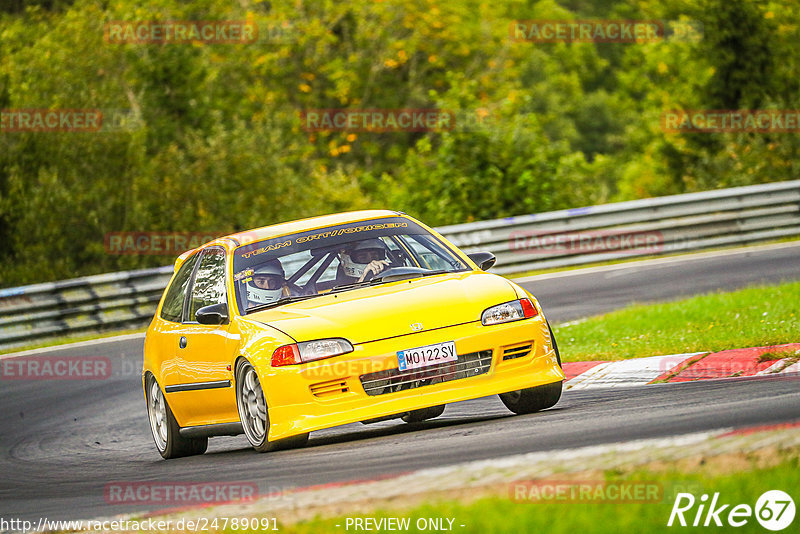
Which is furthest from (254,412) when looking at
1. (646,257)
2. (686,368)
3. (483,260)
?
(646,257)

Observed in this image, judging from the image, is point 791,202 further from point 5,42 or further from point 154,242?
point 5,42

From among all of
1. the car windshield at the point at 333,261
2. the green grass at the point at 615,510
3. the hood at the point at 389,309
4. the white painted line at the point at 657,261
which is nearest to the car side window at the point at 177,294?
the car windshield at the point at 333,261

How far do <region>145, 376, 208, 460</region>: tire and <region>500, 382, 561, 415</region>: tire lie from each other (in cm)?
251

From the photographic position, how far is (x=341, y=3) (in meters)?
40.4

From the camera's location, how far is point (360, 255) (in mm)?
8875

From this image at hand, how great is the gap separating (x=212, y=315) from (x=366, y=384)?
55.0 inches

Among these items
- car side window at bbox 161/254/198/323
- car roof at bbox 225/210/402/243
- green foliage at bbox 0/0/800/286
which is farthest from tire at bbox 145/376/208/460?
green foliage at bbox 0/0/800/286

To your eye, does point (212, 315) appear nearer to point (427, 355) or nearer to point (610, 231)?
point (427, 355)

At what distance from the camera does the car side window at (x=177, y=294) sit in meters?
9.53

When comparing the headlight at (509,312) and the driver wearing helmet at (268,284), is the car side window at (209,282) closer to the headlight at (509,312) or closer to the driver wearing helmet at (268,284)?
the driver wearing helmet at (268,284)

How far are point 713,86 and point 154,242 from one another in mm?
12704

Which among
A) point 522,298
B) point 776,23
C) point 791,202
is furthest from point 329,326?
point 776,23

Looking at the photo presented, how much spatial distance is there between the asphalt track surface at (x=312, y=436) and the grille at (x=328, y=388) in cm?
35

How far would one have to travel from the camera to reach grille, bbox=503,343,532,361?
7758 mm
